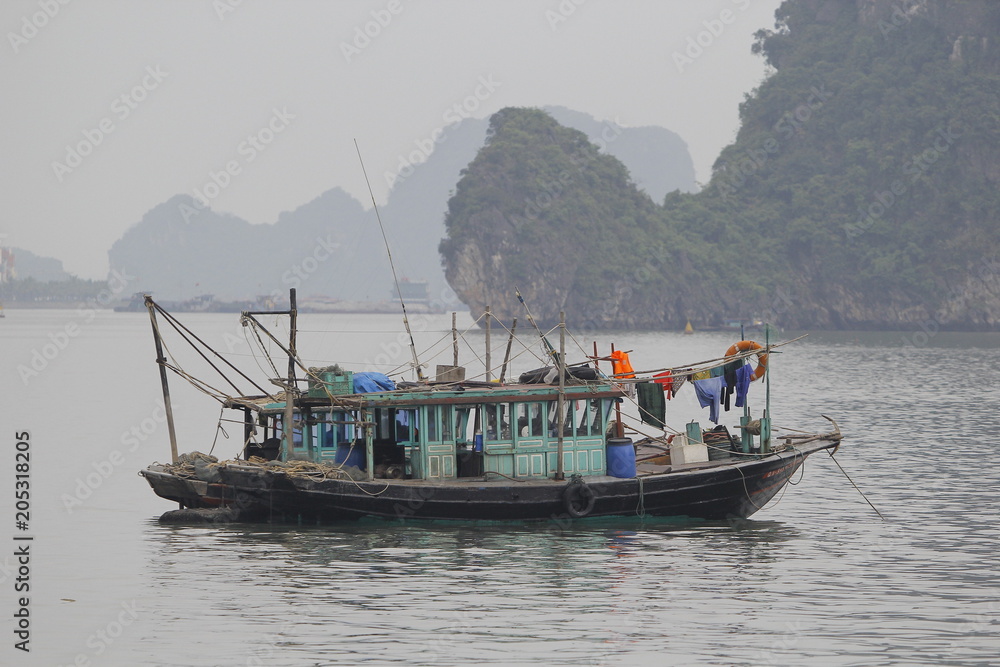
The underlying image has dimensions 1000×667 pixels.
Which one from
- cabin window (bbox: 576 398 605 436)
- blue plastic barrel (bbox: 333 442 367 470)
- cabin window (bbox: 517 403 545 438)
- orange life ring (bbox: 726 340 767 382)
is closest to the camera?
cabin window (bbox: 517 403 545 438)

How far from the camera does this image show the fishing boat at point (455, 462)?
20.8 meters

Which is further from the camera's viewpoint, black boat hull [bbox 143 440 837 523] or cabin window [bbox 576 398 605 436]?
cabin window [bbox 576 398 605 436]

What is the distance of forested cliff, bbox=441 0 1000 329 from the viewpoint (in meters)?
127

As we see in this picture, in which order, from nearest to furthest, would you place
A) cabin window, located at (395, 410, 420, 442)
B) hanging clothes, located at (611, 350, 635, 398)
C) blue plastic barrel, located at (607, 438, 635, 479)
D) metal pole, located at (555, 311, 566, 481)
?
metal pole, located at (555, 311, 566, 481), blue plastic barrel, located at (607, 438, 635, 479), cabin window, located at (395, 410, 420, 442), hanging clothes, located at (611, 350, 635, 398)

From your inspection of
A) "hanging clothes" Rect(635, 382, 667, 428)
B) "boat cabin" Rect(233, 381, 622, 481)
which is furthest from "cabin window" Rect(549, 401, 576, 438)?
"hanging clothes" Rect(635, 382, 667, 428)

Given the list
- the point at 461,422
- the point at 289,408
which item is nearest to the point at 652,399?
the point at 461,422

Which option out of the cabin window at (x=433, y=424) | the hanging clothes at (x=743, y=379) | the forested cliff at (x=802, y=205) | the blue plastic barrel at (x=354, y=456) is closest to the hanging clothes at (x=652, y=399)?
the hanging clothes at (x=743, y=379)

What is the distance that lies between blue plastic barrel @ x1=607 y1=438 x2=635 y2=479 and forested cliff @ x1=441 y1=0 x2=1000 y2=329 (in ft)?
372

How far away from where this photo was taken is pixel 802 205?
13650cm

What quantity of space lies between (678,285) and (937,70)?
125 ft

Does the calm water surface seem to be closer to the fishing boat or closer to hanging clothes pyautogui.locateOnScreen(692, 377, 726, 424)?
the fishing boat

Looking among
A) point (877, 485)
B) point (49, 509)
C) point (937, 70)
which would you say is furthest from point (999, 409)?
point (937, 70)

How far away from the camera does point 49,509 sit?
997 inches

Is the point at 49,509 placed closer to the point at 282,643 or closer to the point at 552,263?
the point at 282,643
